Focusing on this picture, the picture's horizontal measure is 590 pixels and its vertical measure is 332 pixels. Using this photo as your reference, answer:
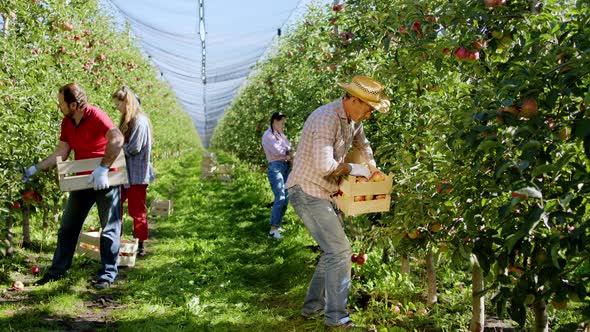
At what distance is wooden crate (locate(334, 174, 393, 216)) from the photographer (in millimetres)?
3275

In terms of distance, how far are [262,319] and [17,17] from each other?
145 inches

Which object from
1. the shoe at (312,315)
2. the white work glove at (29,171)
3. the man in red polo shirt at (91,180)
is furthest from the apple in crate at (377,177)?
the white work glove at (29,171)

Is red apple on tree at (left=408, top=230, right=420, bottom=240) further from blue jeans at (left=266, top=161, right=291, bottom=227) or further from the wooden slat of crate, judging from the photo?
blue jeans at (left=266, top=161, right=291, bottom=227)

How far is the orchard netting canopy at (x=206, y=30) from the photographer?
10.5 metres

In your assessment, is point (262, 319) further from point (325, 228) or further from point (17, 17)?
point (17, 17)

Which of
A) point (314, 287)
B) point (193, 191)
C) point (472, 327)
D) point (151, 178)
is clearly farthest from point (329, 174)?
point (193, 191)

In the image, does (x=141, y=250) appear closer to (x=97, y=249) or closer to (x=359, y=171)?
(x=97, y=249)

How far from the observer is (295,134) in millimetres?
7531

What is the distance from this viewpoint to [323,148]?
3.28m

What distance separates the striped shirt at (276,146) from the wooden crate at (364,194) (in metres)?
3.58

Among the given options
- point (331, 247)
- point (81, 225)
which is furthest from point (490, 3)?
point (81, 225)

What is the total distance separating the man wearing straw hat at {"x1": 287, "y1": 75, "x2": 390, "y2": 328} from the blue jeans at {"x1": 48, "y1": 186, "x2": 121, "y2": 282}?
1819 mm

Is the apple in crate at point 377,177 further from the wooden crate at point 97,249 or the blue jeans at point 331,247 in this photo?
the wooden crate at point 97,249

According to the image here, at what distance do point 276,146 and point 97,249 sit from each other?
8.52 feet
